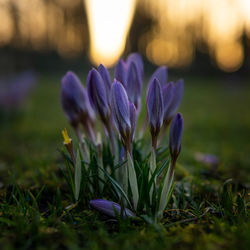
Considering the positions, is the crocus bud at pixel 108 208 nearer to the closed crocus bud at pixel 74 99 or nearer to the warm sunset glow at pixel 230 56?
the closed crocus bud at pixel 74 99

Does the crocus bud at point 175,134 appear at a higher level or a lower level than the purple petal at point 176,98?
lower

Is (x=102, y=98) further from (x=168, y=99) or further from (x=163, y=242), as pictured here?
(x=163, y=242)

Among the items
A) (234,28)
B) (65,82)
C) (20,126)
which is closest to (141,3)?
(234,28)

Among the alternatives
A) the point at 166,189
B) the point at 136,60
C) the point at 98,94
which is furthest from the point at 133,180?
the point at 136,60

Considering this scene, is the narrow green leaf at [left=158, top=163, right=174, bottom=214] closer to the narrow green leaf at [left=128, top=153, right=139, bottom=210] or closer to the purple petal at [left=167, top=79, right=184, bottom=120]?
the narrow green leaf at [left=128, top=153, right=139, bottom=210]

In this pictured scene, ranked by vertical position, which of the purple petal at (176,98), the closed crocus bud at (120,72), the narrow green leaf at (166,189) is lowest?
the narrow green leaf at (166,189)

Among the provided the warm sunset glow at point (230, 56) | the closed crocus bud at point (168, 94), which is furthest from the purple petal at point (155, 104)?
the warm sunset glow at point (230, 56)

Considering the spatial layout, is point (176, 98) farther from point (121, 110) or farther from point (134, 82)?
point (121, 110)

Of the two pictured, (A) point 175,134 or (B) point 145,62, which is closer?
(A) point 175,134
